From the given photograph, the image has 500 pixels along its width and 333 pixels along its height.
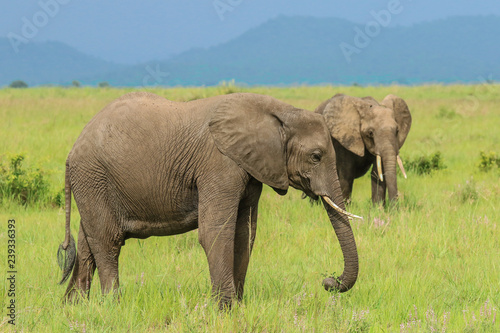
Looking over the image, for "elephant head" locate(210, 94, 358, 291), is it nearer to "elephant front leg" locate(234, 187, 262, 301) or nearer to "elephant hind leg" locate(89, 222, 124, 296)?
"elephant front leg" locate(234, 187, 262, 301)

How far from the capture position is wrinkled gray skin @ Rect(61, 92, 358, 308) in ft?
15.0

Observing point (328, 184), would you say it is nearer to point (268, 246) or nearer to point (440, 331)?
point (440, 331)

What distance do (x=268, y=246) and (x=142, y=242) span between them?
1.46 m

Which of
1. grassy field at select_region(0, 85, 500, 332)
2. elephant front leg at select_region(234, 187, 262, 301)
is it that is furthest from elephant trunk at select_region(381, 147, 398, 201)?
elephant front leg at select_region(234, 187, 262, 301)

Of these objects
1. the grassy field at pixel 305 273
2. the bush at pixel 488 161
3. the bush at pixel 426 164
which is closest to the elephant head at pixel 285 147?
the grassy field at pixel 305 273

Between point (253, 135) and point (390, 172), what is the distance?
4.88 m

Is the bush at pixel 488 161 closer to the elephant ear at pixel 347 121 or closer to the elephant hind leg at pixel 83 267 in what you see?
the elephant ear at pixel 347 121

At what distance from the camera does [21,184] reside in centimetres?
952

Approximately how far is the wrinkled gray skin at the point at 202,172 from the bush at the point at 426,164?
326 inches

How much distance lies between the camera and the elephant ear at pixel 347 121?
9.67m

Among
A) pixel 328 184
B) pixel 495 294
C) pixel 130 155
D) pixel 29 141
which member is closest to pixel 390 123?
pixel 495 294

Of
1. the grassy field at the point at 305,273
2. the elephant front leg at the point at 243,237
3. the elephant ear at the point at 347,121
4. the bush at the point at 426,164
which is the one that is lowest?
the grassy field at the point at 305,273

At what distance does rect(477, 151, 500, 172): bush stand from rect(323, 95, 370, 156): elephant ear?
4027 millimetres

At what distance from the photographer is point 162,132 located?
190 inches
